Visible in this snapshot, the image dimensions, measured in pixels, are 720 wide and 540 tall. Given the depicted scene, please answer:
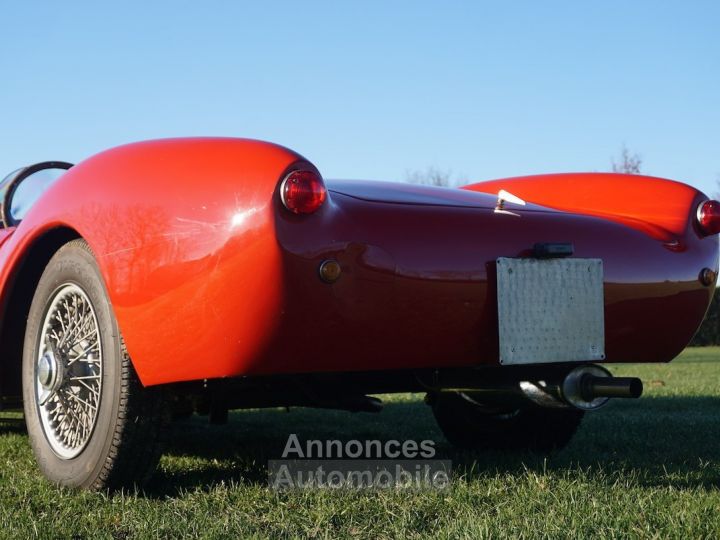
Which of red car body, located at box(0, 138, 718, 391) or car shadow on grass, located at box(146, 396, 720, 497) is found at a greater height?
red car body, located at box(0, 138, 718, 391)

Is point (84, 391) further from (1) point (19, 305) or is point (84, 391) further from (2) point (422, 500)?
(2) point (422, 500)

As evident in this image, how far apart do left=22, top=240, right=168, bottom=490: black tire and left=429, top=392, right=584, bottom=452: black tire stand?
1.38m

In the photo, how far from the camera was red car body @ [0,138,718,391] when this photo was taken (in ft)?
8.21

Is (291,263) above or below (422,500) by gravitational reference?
above

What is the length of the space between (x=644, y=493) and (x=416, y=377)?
832 mm

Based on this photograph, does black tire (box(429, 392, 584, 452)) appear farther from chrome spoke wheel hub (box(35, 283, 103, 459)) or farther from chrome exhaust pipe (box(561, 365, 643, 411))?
chrome spoke wheel hub (box(35, 283, 103, 459))

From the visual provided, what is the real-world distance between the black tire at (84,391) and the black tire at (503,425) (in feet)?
4.53

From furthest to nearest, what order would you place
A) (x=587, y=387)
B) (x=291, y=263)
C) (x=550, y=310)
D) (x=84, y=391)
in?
(x=84, y=391) < (x=550, y=310) < (x=587, y=387) < (x=291, y=263)

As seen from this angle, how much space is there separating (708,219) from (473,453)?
1323mm

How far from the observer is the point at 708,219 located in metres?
3.46

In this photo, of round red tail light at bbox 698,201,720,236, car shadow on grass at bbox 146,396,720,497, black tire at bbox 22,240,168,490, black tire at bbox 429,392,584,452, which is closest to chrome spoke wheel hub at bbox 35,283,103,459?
black tire at bbox 22,240,168,490

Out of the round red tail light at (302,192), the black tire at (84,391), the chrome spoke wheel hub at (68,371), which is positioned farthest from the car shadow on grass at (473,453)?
the round red tail light at (302,192)

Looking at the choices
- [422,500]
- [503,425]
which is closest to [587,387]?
[422,500]

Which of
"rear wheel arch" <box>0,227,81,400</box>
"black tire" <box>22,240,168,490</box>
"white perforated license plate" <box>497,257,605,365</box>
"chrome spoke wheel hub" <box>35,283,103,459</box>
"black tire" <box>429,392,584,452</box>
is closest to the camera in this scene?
"black tire" <box>22,240,168,490</box>
